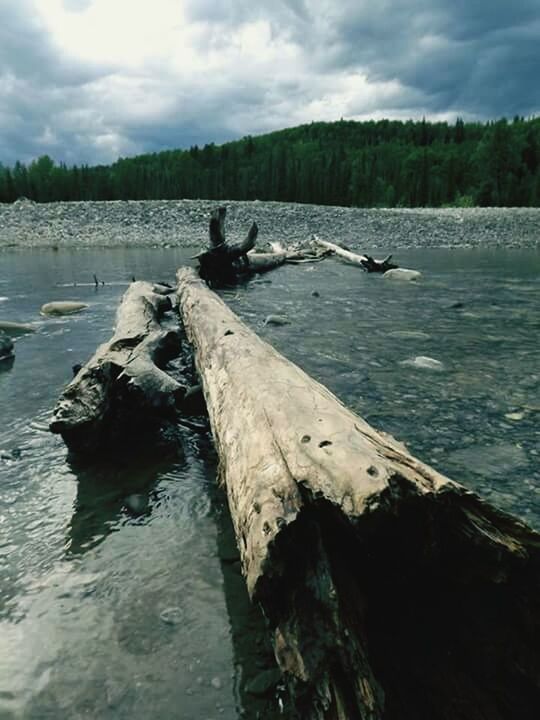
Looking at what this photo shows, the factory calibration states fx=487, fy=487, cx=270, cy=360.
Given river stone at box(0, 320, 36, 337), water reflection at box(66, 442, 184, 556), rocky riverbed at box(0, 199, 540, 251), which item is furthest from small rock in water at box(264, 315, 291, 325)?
rocky riverbed at box(0, 199, 540, 251)

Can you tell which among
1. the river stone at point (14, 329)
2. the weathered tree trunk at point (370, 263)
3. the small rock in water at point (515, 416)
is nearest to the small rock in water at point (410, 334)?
the small rock in water at point (515, 416)

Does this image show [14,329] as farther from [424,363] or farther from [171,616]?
[171,616]

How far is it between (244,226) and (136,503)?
32316 millimetres

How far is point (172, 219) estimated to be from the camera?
37.2 m

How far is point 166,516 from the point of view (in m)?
2.80

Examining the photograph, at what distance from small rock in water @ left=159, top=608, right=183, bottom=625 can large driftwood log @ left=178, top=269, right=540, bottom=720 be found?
0.60 meters

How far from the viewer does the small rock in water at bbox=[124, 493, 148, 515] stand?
2.85 metres

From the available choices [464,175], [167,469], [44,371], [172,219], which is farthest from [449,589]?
[464,175]

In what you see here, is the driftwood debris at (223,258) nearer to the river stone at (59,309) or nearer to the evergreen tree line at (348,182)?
the river stone at (59,309)

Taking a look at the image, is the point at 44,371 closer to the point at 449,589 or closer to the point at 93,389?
the point at 93,389

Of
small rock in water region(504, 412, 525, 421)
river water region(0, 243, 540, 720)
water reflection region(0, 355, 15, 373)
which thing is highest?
small rock in water region(504, 412, 525, 421)

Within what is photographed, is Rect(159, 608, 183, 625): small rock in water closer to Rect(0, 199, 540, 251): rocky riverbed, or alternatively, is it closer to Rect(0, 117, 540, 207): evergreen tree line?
Rect(0, 199, 540, 251): rocky riverbed

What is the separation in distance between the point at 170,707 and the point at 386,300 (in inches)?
358

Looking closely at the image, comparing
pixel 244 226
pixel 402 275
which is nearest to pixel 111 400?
pixel 402 275
